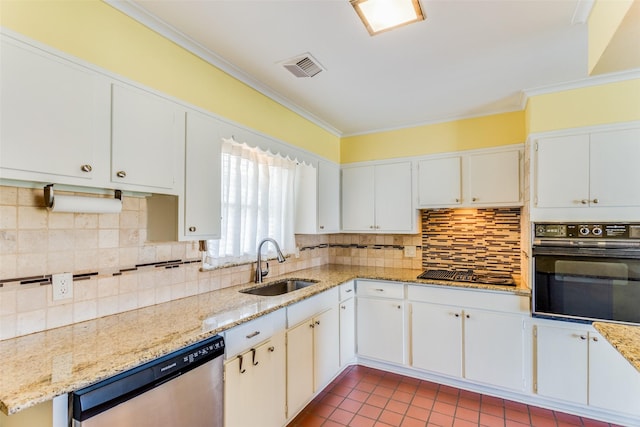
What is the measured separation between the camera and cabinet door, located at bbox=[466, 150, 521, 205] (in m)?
2.76

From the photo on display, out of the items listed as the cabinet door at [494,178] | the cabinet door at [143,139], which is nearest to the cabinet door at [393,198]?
the cabinet door at [494,178]

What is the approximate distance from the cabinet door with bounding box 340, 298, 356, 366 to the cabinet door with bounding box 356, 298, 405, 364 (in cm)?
6

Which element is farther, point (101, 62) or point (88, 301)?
point (88, 301)

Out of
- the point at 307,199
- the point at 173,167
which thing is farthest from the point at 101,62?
the point at 307,199

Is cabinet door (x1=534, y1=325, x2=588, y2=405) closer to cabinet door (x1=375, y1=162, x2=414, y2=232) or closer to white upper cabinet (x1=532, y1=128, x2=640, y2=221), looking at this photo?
white upper cabinet (x1=532, y1=128, x2=640, y2=221)

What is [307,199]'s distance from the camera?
10.6ft

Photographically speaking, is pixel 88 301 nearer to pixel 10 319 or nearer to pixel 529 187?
pixel 10 319

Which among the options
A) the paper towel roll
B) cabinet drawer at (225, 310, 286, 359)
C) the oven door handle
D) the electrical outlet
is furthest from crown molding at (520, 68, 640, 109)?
the electrical outlet

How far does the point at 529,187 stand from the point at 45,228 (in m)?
3.13

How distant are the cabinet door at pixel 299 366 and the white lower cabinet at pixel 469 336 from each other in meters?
1.04

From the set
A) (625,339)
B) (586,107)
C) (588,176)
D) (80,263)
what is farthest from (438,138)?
(80,263)

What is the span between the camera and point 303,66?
6.93 feet

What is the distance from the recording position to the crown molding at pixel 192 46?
5.06 feet

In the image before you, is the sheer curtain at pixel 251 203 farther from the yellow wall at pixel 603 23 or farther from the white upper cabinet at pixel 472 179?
the yellow wall at pixel 603 23
